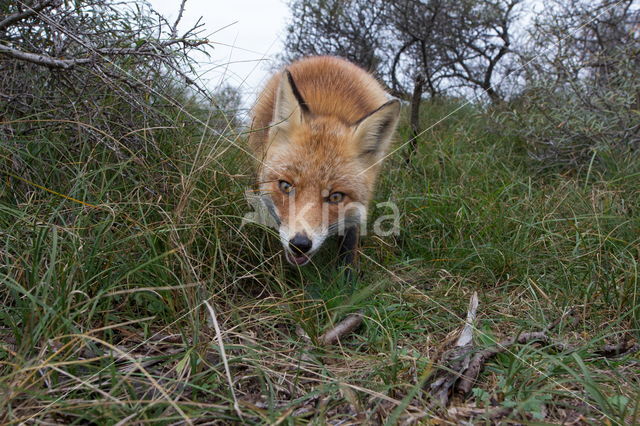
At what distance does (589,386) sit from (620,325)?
99 cm

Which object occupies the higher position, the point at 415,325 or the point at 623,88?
the point at 623,88

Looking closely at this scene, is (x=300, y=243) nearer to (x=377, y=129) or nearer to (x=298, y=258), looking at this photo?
(x=298, y=258)

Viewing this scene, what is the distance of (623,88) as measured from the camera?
412cm

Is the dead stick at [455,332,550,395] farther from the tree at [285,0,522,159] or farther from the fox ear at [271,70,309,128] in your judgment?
the tree at [285,0,522,159]

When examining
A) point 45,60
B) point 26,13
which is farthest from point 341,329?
point 26,13

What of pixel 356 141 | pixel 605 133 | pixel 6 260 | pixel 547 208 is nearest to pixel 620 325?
pixel 547 208

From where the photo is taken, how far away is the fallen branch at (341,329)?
2.06 m

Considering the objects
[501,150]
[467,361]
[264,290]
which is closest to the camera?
[467,361]

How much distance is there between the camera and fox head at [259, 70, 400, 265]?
8.36 ft

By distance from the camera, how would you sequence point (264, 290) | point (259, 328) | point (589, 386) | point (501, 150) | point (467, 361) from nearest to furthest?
1. point (589, 386)
2. point (467, 361)
3. point (259, 328)
4. point (264, 290)
5. point (501, 150)

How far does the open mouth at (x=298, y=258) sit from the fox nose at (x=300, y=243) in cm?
6

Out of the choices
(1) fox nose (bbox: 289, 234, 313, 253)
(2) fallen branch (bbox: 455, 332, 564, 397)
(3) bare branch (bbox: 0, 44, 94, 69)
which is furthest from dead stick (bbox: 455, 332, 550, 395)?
(3) bare branch (bbox: 0, 44, 94, 69)

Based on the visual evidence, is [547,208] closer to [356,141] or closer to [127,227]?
[356,141]

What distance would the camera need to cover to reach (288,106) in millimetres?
2848
